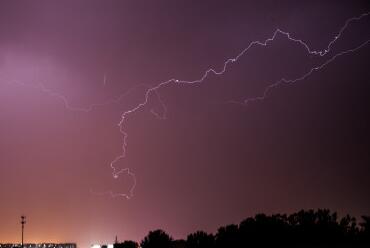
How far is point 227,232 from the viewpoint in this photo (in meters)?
28.5

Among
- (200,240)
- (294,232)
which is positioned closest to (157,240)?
(200,240)

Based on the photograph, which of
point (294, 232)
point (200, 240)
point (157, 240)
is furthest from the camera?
point (157, 240)

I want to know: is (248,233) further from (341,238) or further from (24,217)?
(24,217)

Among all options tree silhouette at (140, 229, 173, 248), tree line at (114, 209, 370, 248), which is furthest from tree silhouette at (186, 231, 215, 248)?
tree silhouette at (140, 229, 173, 248)

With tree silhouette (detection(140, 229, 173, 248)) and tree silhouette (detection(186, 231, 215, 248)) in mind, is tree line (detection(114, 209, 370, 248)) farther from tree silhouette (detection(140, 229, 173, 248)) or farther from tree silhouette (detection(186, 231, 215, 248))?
tree silhouette (detection(140, 229, 173, 248))

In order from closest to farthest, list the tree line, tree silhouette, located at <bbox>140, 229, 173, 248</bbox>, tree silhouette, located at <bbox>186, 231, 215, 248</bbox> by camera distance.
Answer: the tree line, tree silhouette, located at <bbox>186, 231, 215, 248</bbox>, tree silhouette, located at <bbox>140, 229, 173, 248</bbox>

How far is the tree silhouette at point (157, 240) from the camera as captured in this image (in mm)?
35531

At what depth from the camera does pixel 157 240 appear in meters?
35.8

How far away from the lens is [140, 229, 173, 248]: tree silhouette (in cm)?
3553

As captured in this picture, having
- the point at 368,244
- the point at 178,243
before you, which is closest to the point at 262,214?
the point at 368,244

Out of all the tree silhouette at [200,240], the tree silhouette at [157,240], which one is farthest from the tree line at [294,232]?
the tree silhouette at [157,240]

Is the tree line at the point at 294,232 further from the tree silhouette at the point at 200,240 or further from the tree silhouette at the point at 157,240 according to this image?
the tree silhouette at the point at 157,240

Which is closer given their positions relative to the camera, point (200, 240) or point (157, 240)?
point (200, 240)

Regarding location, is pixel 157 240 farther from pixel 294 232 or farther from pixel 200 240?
pixel 294 232
